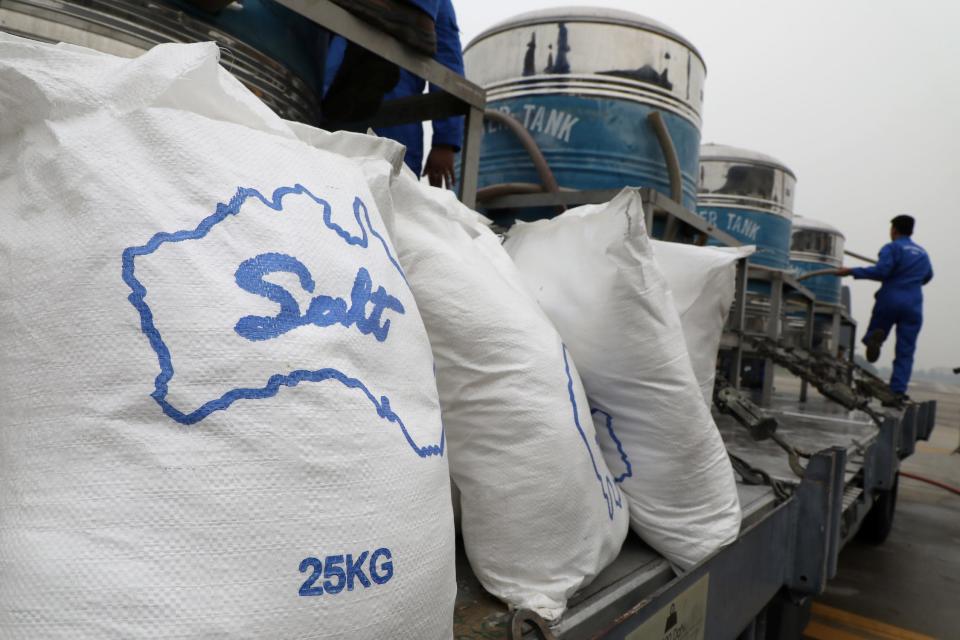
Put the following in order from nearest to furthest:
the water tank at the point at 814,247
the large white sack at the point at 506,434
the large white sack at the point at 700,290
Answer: the large white sack at the point at 506,434 < the large white sack at the point at 700,290 < the water tank at the point at 814,247

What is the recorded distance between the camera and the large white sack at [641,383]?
1107 mm

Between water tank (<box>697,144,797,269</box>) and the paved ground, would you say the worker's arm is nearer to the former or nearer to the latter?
the paved ground

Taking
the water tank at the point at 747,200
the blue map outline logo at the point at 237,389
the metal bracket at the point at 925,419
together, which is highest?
the water tank at the point at 747,200

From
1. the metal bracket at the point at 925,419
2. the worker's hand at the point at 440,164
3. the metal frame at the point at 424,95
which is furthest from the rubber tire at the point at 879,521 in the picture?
the metal frame at the point at 424,95

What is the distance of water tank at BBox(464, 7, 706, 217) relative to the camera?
2523 mm

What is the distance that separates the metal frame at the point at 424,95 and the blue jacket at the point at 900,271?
201 inches

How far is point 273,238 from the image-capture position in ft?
2.04

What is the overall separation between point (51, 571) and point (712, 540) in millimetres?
987

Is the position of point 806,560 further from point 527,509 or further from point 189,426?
point 189,426

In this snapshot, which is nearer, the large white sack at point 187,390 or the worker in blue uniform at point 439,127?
the large white sack at point 187,390

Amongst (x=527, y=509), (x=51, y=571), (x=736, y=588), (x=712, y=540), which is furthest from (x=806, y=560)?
(x=51, y=571)

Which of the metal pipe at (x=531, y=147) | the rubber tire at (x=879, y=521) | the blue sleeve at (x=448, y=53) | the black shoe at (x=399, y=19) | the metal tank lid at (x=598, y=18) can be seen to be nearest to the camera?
the black shoe at (x=399, y=19)

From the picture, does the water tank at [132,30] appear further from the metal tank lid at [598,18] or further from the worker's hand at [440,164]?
the metal tank lid at [598,18]

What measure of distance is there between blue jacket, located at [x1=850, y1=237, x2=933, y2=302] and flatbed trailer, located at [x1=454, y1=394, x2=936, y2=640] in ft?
10.7
